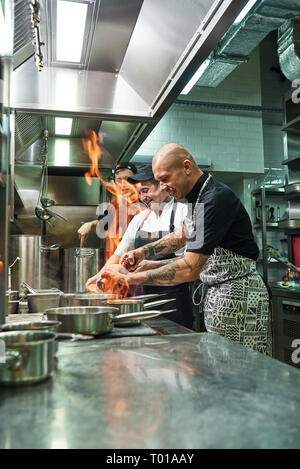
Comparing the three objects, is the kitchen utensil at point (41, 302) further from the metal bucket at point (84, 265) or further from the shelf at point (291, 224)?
→ the shelf at point (291, 224)

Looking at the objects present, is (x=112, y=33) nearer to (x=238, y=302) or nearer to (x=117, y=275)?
(x=117, y=275)

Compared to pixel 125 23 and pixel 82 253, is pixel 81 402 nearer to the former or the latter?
pixel 125 23

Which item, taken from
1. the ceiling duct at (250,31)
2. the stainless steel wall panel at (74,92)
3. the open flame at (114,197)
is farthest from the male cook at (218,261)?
the ceiling duct at (250,31)

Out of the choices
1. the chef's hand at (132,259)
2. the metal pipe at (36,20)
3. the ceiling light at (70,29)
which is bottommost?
the chef's hand at (132,259)

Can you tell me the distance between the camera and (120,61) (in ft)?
7.00

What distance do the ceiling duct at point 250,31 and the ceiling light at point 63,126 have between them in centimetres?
163

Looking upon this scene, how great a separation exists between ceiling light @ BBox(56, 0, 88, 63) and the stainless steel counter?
153cm

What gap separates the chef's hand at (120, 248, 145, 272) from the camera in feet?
6.28

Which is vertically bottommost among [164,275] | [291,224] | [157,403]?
[157,403]

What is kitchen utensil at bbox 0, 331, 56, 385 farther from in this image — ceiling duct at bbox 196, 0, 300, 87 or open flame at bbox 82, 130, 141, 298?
ceiling duct at bbox 196, 0, 300, 87

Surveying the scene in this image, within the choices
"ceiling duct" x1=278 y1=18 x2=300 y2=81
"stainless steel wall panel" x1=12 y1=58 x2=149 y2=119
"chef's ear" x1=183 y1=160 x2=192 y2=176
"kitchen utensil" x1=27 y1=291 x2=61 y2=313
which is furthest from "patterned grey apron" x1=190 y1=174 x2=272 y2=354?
"ceiling duct" x1=278 y1=18 x2=300 y2=81

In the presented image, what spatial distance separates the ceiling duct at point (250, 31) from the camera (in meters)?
3.17

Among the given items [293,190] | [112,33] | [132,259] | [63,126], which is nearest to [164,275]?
[132,259]

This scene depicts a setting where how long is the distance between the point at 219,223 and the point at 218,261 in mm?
228
